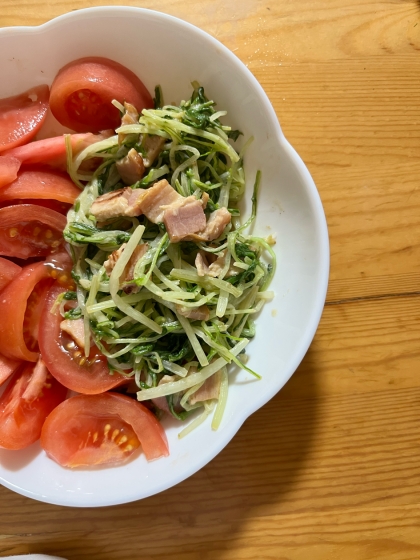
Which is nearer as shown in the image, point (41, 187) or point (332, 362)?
point (41, 187)

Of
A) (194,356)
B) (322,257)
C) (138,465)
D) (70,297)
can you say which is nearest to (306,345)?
(322,257)

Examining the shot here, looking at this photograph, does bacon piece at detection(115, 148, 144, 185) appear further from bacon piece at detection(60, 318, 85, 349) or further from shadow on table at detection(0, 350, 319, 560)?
shadow on table at detection(0, 350, 319, 560)

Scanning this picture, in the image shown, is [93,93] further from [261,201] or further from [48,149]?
[261,201]

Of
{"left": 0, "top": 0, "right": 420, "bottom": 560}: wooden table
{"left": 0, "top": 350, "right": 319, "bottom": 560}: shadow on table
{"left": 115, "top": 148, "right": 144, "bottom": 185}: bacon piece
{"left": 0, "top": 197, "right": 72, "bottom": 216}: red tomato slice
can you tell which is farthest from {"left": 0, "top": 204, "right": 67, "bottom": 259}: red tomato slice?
{"left": 0, "top": 350, "right": 319, "bottom": 560}: shadow on table

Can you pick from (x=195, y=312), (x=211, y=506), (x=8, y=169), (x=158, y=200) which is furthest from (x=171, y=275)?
(x=211, y=506)

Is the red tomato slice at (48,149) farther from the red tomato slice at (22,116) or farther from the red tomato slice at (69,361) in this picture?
the red tomato slice at (69,361)

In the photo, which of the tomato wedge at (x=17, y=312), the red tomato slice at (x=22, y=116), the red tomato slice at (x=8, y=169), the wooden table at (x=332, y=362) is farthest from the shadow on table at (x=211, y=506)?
the red tomato slice at (x=22, y=116)

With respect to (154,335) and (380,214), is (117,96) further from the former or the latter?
(380,214)
